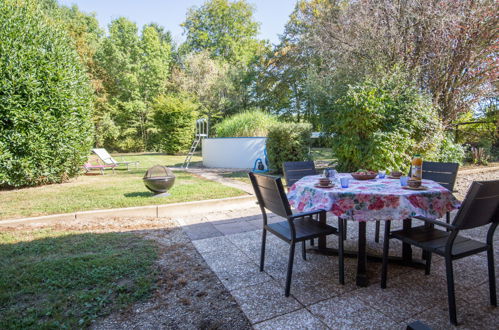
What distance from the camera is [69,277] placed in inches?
101

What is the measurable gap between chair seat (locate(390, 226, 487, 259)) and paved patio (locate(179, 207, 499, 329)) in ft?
1.37

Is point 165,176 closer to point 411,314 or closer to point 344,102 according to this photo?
point 344,102

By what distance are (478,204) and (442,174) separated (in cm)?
168

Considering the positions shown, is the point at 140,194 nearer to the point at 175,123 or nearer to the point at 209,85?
the point at 175,123

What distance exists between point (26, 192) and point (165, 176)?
128 inches

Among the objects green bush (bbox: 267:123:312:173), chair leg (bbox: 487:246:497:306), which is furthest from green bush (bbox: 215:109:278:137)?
chair leg (bbox: 487:246:497:306)

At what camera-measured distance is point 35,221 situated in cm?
417

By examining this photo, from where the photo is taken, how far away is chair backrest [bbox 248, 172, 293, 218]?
2271mm

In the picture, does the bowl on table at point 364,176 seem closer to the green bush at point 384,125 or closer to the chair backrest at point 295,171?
the chair backrest at point 295,171

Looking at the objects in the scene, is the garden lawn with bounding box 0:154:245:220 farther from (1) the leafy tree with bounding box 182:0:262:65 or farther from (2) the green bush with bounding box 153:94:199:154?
(1) the leafy tree with bounding box 182:0:262:65

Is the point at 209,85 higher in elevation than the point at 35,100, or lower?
higher

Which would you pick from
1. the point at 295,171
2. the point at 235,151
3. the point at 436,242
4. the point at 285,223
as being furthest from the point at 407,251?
the point at 235,151

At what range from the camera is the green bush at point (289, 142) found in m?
7.91

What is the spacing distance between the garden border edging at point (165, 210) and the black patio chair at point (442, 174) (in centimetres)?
263
